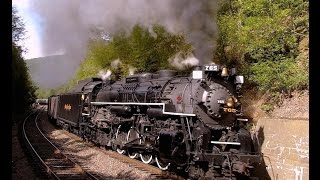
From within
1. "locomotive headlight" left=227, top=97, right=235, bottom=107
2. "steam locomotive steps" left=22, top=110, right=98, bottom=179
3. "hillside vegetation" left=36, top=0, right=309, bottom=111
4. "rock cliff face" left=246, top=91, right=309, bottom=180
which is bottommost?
"steam locomotive steps" left=22, top=110, right=98, bottom=179

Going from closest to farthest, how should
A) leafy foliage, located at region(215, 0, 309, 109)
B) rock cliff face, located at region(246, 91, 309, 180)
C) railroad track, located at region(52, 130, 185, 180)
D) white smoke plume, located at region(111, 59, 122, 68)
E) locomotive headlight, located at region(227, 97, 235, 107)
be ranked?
rock cliff face, located at region(246, 91, 309, 180)
locomotive headlight, located at region(227, 97, 235, 107)
railroad track, located at region(52, 130, 185, 180)
leafy foliage, located at region(215, 0, 309, 109)
white smoke plume, located at region(111, 59, 122, 68)

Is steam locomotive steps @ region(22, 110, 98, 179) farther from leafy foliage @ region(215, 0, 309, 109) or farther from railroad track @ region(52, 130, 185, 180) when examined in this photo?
leafy foliage @ region(215, 0, 309, 109)

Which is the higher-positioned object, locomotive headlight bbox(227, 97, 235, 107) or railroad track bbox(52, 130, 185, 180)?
locomotive headlight bbox(227, 97, 235, 107)

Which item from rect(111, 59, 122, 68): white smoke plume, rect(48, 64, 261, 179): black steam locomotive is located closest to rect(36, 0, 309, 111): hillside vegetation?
rect(48, 64, 261, 179): black steam locomotive

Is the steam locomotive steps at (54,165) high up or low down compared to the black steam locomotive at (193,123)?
down

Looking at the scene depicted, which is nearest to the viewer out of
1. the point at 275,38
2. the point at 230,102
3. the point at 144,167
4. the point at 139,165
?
the point at 230,102

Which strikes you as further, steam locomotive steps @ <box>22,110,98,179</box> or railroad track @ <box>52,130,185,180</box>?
steam locomotive steps @ <box>22,110,98,179</box>

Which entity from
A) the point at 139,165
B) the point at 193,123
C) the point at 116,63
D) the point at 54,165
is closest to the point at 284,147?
the point at 193,123

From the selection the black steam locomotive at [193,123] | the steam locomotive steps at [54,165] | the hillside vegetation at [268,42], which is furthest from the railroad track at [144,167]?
the hillside vegetation at [268,42]

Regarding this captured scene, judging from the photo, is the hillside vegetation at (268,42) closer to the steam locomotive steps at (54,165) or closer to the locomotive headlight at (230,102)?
the locomotive headlight at (230,102)

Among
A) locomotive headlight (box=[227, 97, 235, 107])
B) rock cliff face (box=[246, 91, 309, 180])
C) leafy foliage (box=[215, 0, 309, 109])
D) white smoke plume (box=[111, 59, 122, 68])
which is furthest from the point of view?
white smoke plume (box=[111, 59, 122, 68])

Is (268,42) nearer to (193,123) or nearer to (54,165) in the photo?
(193,123)

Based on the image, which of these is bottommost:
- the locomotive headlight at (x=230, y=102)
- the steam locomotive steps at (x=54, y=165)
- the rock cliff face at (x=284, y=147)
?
the steam locomotive steps at (x=54, y=165)
